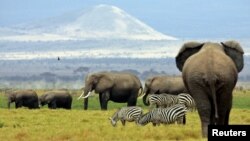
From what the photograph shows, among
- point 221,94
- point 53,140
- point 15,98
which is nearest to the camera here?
point 221,94

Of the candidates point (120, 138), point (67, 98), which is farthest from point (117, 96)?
point (120, 138)

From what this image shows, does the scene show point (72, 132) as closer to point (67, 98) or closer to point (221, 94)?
point (221, 94)

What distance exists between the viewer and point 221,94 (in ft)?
65.5

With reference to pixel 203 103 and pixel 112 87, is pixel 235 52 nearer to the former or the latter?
pixel 203 103

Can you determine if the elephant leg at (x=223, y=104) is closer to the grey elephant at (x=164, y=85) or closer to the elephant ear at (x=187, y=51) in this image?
the elephant ear at (x=187, y=51)

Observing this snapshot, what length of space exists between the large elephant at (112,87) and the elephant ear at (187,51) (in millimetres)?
22021

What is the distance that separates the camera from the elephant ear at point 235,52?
69.8 feet

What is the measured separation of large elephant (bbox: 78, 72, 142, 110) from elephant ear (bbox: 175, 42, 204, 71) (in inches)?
867

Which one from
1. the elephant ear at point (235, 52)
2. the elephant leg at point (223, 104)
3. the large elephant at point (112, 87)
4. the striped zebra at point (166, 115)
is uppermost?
the elephant ear at point (235, 52)

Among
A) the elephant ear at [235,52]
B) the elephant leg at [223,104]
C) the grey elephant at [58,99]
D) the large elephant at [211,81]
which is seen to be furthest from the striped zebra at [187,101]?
the grey elephant at [58,99]

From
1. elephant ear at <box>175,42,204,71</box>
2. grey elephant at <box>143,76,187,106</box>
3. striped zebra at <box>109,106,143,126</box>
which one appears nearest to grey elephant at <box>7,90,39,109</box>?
grey elephant at <box>143,76,187,106</box>

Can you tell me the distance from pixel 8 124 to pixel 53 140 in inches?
299

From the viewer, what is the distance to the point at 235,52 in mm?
A: 21328

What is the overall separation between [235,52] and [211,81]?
2031 mm
